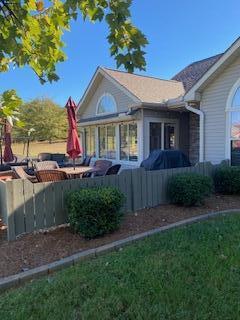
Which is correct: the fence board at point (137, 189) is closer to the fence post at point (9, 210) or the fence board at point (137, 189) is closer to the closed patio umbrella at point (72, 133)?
the fence post at point (9, 210)

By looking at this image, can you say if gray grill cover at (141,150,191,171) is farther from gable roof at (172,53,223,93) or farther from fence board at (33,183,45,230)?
gable roof at (172,53,223,93)

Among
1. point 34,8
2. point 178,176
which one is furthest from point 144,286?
point 178,176

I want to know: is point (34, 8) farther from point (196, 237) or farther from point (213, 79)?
point (213, 79)

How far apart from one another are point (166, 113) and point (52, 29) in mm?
11761

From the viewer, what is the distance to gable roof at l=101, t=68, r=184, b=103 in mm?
14098

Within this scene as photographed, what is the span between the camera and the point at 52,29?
9.85 feet

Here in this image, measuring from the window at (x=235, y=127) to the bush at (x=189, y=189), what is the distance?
301 cm

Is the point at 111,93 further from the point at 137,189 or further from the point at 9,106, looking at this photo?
the point at 9,106

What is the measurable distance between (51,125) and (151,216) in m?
48.3

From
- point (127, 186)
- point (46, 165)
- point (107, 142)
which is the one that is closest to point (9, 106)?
point (127, 186)

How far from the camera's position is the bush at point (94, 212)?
496 centimetres

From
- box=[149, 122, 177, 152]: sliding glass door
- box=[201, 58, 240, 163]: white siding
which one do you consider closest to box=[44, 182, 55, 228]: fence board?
box=[201, 58, 240, 163]: white siding

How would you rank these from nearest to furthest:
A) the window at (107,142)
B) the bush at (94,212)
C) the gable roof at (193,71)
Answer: the bush at (94,212)
the gable roof at (193,71)
the window at (107,142)

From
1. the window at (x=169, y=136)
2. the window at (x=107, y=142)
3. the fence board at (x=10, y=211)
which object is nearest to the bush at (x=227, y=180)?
the fence board at (x=10, y=211)
